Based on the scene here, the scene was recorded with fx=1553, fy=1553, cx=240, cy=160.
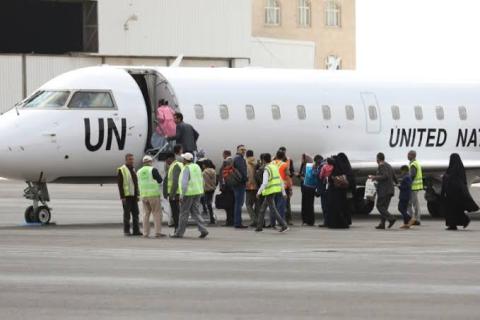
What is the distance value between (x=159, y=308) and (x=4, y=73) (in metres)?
56.5

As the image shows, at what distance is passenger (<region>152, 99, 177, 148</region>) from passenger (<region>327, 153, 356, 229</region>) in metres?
3.44

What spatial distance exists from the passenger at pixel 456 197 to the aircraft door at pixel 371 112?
5295mm

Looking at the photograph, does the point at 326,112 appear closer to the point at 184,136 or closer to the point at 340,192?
the point at 340,192

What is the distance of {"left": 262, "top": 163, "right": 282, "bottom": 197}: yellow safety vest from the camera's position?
2997 centimetres

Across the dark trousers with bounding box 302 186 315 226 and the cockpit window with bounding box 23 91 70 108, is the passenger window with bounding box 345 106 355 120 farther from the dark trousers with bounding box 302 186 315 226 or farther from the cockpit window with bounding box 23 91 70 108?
the cockpit window with bounding box 23 91 70 108

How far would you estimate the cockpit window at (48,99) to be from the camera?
31.5 meters

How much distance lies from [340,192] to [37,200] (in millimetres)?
6175

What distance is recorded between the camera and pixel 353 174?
1309 inches

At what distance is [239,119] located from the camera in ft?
112

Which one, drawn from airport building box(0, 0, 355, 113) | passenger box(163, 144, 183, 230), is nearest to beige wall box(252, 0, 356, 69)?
airport building box(0, 0, 355, 113)

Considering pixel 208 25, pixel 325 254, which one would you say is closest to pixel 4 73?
pixel 208 25

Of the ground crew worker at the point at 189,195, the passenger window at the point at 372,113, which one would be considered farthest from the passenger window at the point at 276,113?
the ground crew worker at the point at 189,195

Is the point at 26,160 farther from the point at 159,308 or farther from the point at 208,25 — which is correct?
the point at 208,25

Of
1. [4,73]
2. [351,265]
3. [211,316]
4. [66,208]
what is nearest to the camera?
[211,316]
